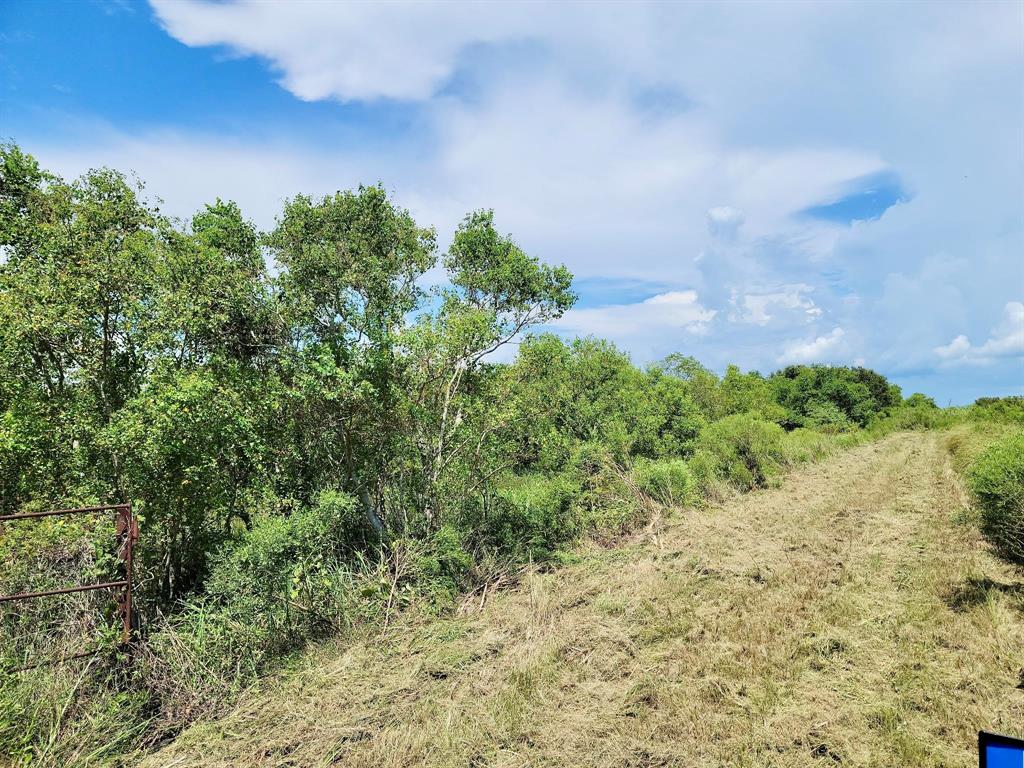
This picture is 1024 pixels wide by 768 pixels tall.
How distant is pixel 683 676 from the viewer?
486cm

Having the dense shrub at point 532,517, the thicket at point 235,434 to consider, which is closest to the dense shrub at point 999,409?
the dense shrub at point 532,517

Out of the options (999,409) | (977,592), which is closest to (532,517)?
(977,592)

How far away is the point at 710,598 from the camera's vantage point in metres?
6.71

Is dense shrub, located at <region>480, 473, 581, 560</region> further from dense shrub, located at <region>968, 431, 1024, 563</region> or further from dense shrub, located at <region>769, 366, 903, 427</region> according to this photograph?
dense shrub, located at <region>769, 366, 903, 427</region>

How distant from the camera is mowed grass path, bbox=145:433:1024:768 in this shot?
3955 millimetres

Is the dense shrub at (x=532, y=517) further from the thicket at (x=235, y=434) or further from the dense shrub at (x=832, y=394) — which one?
the dense shrub at (x=832, y=394)

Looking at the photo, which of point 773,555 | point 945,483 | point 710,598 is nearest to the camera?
point 710,598

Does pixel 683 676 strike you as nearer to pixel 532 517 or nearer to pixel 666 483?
pixel 532 517

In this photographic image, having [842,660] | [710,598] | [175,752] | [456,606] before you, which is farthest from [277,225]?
[842,660]

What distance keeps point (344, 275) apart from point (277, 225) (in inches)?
66.4

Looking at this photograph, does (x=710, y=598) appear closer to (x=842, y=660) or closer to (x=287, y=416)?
(x=842, y=660)

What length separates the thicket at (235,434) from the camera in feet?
17.5

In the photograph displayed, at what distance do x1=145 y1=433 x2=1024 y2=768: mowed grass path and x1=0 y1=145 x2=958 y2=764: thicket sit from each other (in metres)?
0.87

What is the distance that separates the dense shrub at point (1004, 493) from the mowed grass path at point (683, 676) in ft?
1.39
